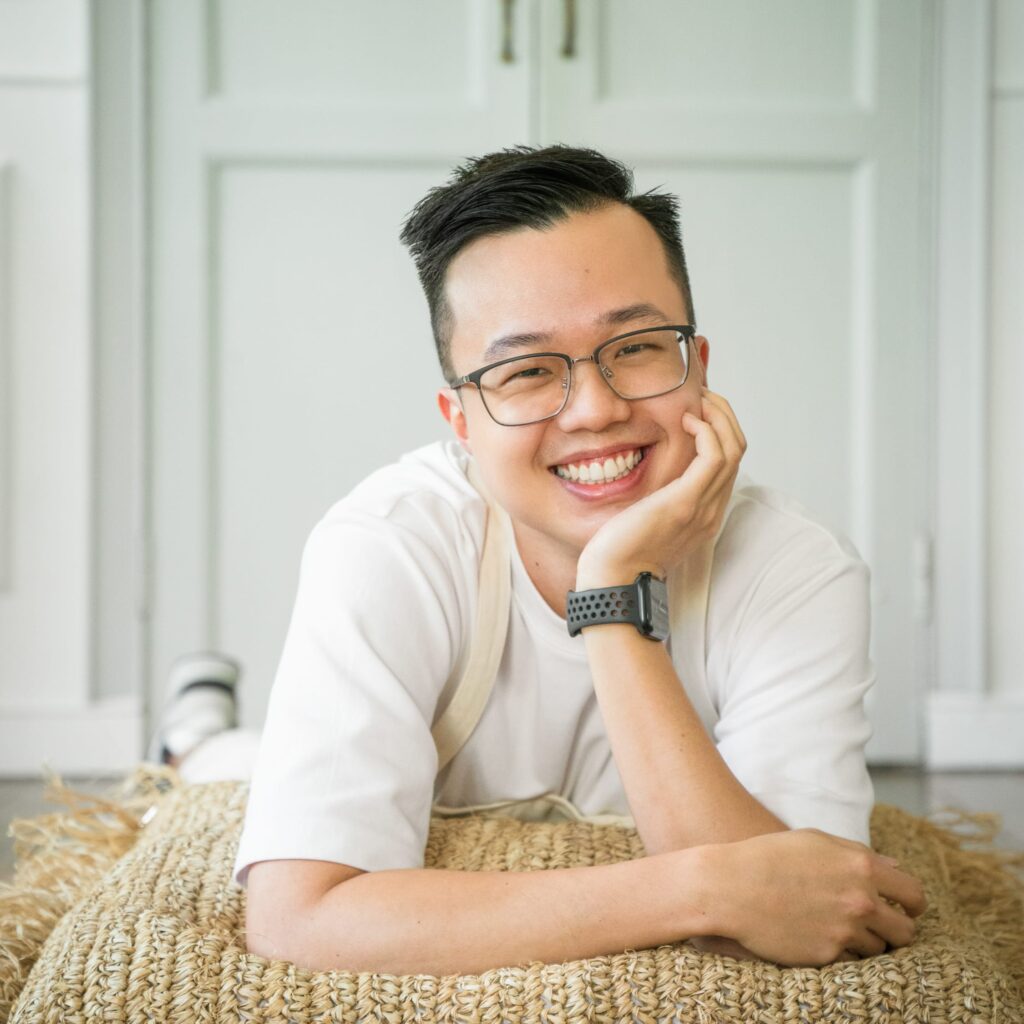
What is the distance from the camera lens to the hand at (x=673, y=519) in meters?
1.03

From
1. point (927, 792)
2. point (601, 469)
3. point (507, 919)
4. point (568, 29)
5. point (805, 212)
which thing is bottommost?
point (927, 792)

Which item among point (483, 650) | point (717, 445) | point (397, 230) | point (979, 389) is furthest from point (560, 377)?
point (979, 389)

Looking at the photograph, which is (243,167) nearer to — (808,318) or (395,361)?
(395,361)

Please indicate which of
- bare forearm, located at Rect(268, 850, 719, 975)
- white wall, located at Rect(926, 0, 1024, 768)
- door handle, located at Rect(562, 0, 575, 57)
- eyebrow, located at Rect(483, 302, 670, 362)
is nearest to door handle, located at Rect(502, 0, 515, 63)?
door handle, located at Rect(562, 0, 575, 57)

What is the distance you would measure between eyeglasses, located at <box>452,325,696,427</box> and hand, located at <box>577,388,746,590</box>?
64 mm

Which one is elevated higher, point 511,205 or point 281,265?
point 281,265

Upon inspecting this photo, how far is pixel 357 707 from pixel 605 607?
230 millimetres

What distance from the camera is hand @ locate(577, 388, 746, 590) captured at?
3.37 feet

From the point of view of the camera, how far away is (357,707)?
968mm

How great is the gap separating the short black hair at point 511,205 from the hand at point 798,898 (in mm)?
537

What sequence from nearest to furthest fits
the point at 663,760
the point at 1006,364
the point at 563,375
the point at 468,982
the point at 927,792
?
the point at 468,982 → the point at 663,760 → the point at 563,375 → the point at 927,792 → the point at 1006,364

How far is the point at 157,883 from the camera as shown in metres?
1.03

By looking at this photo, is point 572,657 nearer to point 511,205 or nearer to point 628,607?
point 628,607

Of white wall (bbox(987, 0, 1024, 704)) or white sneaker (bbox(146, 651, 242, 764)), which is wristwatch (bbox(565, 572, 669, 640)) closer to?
white sneaker (bbox(146, 651, 242, 764))
